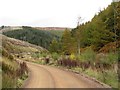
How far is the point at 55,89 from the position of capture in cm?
1798

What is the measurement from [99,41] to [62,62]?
19022 mm

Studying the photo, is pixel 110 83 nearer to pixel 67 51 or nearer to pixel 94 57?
pixel 94 57

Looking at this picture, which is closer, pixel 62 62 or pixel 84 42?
pixel 62 62

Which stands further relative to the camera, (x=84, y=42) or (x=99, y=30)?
(x=84, y=42)

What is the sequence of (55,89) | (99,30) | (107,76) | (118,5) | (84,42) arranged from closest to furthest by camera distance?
(55,89), (107,76), (118,5), (99,30), (84,42)

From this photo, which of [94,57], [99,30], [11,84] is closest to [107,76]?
[11,84]

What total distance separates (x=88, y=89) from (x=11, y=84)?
431 cm

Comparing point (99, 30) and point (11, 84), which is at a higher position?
point (99, 30)

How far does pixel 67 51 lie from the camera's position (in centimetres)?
8538

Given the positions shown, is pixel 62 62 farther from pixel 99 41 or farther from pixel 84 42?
pixel 84 42

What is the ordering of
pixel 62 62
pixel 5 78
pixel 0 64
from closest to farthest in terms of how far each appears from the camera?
pixel 5 78
pixel 0 64
pixel 62 62

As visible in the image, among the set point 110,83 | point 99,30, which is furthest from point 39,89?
point 99,30

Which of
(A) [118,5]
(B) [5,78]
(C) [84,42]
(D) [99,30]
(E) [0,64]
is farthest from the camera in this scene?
(C) [84,42]

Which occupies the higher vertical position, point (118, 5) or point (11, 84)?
point (118, 5)
